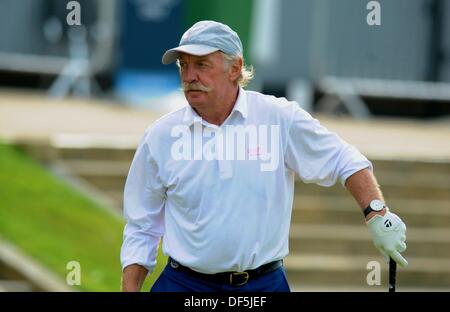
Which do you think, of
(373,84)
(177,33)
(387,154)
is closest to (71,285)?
(387,154)

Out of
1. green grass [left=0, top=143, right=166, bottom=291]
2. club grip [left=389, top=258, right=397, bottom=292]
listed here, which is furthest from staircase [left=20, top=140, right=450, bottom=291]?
club grip [left=389, top=258, right=397, bottom=292]

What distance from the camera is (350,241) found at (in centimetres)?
1211

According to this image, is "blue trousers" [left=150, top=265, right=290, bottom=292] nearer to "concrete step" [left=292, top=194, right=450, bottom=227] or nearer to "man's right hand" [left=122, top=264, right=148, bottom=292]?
"man's right hand" [left=122, top=264, right=148, bottom=292]

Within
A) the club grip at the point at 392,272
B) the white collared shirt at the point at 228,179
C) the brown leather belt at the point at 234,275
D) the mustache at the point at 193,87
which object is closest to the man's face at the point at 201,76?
the mustache at the point at 193,87

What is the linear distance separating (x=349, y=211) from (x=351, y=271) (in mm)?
760

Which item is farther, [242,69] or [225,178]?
[242,69]

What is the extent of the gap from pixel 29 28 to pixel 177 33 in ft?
6.51

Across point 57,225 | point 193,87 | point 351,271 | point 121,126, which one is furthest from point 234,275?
point 121,126

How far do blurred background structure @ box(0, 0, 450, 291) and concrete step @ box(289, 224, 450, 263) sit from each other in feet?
0.04

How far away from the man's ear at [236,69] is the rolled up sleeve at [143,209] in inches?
19.6

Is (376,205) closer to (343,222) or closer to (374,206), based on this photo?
(374,206)

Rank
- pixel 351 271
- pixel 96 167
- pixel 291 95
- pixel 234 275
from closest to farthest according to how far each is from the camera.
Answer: pixel 234 275 → pixel 351 271 → pixel 96 167 → pixel 291 95

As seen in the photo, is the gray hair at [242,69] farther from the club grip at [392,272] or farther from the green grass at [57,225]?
the green grass at [57,225]

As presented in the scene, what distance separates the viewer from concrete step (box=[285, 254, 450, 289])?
11.6 meters
